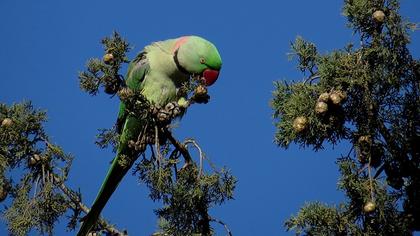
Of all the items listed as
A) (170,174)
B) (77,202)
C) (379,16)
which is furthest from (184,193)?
(379,16)

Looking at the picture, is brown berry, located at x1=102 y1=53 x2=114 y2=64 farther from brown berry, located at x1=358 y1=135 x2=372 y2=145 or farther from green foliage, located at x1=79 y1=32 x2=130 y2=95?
brown berry, located at x1=358 y1=135 x2=372 y2=145

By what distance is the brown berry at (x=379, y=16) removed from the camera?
8.38 ft

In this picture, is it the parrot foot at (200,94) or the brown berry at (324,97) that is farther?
the parrot foot at (200,94)

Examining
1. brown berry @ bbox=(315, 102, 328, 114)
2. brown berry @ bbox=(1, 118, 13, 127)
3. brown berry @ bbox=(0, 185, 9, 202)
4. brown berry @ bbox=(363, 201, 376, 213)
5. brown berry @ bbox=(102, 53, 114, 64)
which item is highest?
brown berry @ bbox=(102, 53, 114, 64)

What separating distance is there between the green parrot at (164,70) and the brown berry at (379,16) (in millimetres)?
1698

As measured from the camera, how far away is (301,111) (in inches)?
103

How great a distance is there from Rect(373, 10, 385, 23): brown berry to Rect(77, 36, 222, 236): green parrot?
5.57 ft

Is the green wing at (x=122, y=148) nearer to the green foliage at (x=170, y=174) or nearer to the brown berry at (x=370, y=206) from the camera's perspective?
the green foliage at (x=170, y=174)

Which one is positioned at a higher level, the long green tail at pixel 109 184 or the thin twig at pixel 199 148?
the long green tail at pixel 109 184

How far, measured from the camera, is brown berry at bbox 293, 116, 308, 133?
8.40 ft

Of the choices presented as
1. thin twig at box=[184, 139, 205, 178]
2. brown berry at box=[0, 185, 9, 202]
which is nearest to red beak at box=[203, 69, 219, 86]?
thin twig at box=[184, 139, 205, 178]

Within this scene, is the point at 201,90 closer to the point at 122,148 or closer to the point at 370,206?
the point at 370,206

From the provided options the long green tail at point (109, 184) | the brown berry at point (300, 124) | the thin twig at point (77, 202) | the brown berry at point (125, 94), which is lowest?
the thin twig at point (77, 202)

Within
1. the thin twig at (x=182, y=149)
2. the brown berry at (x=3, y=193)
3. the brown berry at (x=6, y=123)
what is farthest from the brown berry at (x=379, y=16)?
the brown berry at (x=3, y=193)
